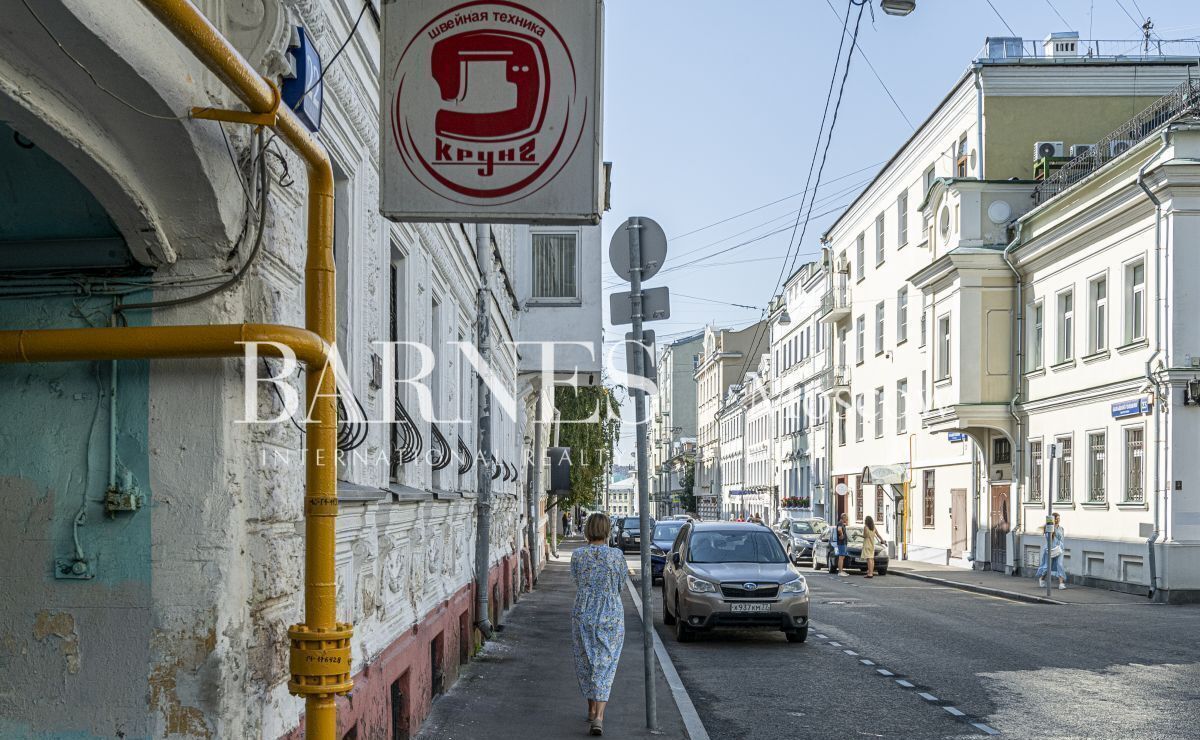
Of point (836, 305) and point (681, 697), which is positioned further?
point (836, 305)

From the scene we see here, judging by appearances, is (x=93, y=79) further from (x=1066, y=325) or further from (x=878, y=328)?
(x=878, y=328)

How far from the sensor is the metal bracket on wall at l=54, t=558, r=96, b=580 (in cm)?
428

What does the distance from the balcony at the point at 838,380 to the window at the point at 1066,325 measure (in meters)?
20.3

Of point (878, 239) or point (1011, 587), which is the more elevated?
point (878, 239)

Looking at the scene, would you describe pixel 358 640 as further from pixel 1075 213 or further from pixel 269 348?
pixel 1075 213

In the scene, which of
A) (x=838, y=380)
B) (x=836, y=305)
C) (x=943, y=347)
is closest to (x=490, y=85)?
(x=943, y=347)

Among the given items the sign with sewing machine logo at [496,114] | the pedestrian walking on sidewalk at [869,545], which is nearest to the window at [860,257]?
the pedestrian walking on sidewalk at [869,545]

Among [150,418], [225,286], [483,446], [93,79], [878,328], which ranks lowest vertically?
[483,446]

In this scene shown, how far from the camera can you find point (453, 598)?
36.6 feet

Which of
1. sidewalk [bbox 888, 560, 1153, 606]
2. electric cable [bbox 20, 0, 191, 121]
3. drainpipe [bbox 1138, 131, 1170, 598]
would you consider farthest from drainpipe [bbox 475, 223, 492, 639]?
drainpipe [bbox 1138, 131, 1170, 598]

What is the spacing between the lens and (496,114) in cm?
545

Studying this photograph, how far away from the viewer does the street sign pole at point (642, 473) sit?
9.09 m

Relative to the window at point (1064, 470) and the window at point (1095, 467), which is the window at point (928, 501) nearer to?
the window at point (1064, 470)

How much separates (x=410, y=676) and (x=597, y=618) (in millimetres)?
1526
